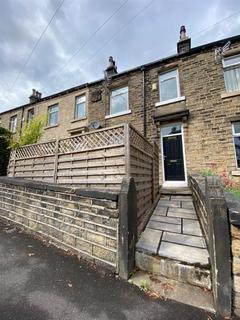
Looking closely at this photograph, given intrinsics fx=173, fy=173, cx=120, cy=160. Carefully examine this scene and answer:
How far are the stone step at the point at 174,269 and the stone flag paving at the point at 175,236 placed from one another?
0.05 m

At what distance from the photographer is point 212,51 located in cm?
716

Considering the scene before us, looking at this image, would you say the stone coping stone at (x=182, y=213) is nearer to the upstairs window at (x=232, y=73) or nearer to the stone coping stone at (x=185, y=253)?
the stone coping stone at (x=185, y=253)

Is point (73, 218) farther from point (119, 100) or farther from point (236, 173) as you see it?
point (119, 100)

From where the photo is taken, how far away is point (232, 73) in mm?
6809

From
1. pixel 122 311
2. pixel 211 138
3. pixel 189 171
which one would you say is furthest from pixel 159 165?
pixel 122 311

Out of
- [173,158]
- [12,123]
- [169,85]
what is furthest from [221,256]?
[12,123]

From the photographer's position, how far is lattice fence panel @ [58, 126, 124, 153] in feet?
11.6

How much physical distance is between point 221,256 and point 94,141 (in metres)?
3.07

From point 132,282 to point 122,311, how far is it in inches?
19.2

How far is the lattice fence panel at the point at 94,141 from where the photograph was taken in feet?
11.6

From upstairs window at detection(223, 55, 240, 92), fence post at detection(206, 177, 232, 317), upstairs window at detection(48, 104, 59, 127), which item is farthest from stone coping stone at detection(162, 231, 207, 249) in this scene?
upstairs window at detection(48, 104, 59, 127)

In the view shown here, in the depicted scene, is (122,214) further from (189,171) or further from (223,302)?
(189,171)

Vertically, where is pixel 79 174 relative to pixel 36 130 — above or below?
below

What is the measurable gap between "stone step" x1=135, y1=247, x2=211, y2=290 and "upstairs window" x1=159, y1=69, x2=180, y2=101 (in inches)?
274
